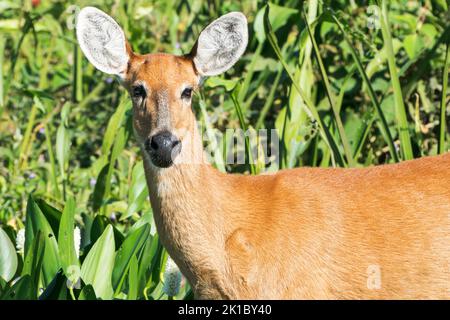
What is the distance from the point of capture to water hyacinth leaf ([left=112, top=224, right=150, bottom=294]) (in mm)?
4191

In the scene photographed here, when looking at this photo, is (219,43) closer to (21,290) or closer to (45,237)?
(45,237)

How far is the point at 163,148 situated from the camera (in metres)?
3.55

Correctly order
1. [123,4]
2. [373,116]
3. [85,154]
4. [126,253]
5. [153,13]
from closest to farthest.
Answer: [126,253] < [373,116] < [85,154] < [123,4] < [153,13]

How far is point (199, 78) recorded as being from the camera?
12.7 feet

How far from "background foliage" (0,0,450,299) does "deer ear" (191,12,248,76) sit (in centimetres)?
68

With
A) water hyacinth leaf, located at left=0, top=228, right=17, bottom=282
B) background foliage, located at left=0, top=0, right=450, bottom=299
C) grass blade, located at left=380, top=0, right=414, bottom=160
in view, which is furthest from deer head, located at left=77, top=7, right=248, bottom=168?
grass blade, located at left=380, top=0, right=414, bottom=160

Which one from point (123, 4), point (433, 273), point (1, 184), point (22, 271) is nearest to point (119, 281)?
point (22, 271)

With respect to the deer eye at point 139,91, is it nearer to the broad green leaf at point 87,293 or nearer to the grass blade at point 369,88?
the broad green leaf at point 87,293

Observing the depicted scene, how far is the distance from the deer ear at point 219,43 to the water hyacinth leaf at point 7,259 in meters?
1.12

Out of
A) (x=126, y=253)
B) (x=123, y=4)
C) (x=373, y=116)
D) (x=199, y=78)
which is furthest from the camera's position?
(x=123, y=4)

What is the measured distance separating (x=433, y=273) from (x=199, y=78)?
3.83 ft

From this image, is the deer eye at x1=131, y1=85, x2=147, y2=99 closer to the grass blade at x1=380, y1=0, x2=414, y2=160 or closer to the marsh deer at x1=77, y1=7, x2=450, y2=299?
the marsh deer at x1=77, y1=7, x2=450, y2=299

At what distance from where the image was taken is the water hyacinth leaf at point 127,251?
4.19 meters

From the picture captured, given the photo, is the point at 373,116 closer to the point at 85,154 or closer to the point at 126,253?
the point at 126,253
